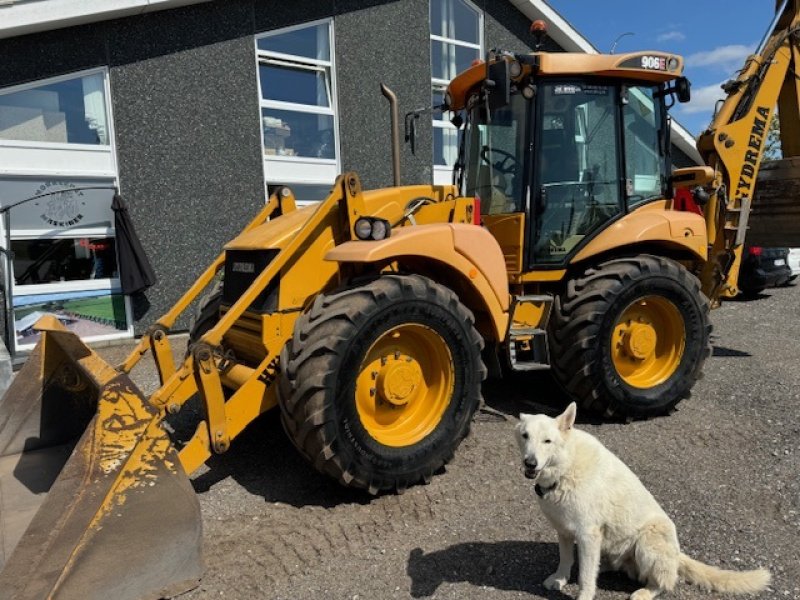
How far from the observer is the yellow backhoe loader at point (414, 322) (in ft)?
8.99

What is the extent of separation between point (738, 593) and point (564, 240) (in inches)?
116

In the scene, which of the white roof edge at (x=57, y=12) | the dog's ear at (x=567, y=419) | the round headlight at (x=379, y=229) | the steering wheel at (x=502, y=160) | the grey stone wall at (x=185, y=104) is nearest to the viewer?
the dog's ear at (x=567, y=419)

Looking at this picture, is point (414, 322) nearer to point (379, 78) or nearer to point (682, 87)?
point (682, 87)

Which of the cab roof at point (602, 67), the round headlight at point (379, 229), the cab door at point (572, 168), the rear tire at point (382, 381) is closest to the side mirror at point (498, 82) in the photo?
the cab roof at point (602, 67)

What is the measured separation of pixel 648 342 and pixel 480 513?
2282mm

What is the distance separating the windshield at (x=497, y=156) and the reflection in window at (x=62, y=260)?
526 centimetres

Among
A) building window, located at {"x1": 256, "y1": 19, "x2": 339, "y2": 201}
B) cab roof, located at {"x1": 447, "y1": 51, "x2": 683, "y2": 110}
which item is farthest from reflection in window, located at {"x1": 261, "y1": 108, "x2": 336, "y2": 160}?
cab roof, located at {"x1": 447, "y1": 51, "x2": 683, "y2": 110}

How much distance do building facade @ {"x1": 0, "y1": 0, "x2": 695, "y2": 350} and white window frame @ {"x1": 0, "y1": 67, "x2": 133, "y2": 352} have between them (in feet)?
0.05

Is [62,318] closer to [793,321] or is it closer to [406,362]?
[406,362]

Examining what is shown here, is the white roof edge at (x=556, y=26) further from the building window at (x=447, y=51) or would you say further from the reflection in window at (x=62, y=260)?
the reflection in window at (x=62, y=260)

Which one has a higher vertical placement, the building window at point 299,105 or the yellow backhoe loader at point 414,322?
the building window at point 299,105

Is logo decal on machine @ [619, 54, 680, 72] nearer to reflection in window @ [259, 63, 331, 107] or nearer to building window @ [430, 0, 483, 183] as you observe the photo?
reflection in window @ [259, 63, 331, 107]

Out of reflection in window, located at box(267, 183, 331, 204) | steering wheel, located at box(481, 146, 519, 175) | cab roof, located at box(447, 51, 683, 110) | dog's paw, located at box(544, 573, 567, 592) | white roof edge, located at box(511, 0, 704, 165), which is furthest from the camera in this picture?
white roof edge, located at box(511, 0, 704, 165)

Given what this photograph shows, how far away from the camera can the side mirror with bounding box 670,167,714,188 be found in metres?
5.52
